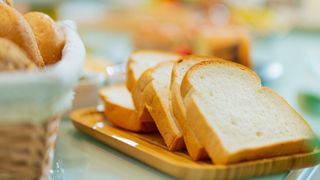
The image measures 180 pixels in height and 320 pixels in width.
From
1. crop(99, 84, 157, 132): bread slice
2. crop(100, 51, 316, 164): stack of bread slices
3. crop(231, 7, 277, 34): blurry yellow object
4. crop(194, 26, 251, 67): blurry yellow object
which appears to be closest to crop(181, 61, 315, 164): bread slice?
crop(100, 51, 316, 164): stack of bread slices

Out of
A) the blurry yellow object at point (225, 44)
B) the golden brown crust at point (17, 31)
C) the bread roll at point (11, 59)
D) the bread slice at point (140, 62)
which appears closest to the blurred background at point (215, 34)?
the blurry yellow object at point (225, 44)

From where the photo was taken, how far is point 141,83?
110 centimetres

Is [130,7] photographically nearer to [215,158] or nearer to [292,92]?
[292,92]

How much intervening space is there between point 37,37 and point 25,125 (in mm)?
281

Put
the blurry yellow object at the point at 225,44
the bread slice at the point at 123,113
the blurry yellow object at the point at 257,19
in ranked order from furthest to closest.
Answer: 1. the blurry yellow object at the point at 257,19
2. the blurry yellow object at the point at 225,44
3. the bread slice at the point at 123,113

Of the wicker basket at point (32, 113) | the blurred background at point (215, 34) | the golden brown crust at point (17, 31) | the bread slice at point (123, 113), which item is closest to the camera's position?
the wicker basket at point (32, 113)

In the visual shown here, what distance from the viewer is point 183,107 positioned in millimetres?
964

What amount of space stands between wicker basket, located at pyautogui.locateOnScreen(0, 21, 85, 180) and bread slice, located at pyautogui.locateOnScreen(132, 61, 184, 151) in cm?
27

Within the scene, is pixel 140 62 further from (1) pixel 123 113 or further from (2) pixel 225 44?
(2) pixel 225 44

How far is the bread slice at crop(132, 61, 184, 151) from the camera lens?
0.97m

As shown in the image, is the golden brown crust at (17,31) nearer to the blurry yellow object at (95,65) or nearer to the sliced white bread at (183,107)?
the sliced white bread at (183,107)

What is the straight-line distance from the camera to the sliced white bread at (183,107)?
2.97ft

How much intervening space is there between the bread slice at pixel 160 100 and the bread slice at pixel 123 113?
24 mm

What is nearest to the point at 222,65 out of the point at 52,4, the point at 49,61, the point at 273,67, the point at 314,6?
the point at 49,61
